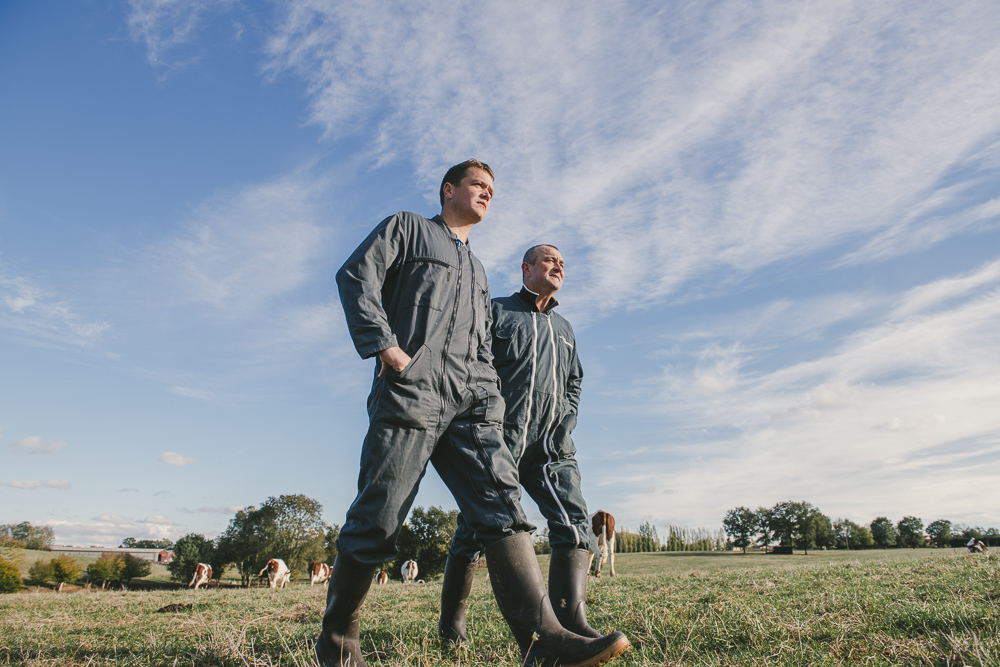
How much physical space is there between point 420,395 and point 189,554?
63159 mm

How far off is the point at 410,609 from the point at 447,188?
3538mm

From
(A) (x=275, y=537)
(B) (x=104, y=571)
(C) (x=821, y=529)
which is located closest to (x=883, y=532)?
(C) (x=821, y=529)

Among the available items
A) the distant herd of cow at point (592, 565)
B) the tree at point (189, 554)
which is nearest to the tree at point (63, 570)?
the tree at point (189, 554)

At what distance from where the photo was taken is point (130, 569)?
52.0 metres

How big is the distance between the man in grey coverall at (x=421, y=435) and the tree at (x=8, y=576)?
3248cm

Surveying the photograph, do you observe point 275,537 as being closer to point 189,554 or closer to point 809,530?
point 189,554

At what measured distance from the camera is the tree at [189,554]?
5386 cm

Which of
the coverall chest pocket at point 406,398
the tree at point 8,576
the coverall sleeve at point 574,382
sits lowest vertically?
the tree at point 8,576

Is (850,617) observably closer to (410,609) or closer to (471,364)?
(471,364)

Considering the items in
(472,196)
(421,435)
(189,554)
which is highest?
(472,196)

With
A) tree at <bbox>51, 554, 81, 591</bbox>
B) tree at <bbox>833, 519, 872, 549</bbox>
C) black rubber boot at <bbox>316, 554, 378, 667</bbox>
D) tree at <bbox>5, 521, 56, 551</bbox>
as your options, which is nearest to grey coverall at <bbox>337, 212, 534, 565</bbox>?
black rubber boot at <bbox>316, 554, 378, 667</bbox>

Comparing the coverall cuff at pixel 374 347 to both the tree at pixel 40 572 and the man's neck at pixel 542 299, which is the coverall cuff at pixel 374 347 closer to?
the man's neck at pixel 542 299

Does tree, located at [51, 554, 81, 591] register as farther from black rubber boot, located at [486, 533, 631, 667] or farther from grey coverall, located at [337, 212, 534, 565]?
black rubber boot, located at [486, 533, 631, 667]

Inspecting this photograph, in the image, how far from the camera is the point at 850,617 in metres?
2.78
